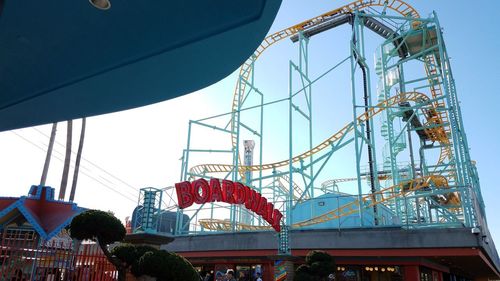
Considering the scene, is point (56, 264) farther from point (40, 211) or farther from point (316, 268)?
point (40, 211)

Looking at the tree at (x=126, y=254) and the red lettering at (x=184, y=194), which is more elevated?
the red lettering at (x=184, y=194)

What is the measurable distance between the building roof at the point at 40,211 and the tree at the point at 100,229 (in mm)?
7899

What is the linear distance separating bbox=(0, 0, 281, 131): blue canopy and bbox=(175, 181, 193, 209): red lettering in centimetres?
991

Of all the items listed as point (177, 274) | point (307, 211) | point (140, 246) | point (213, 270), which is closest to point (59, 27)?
point (177, 274)

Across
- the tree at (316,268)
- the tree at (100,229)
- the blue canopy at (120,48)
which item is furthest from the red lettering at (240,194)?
the blue canopy at (120,48)

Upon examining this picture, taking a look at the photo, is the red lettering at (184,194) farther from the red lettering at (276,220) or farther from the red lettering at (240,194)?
the red lettering at (276,220)

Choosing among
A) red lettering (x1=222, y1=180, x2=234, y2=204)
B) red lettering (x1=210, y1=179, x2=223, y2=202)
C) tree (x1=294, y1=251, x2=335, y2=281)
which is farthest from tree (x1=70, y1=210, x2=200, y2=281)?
red lettering (x1=222, y1=180, x2=234, y2=204)

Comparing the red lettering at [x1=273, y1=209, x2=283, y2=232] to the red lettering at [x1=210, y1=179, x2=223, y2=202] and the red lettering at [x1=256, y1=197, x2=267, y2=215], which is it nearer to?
the red lettering at [x1=256, y1=197, x2=267, y2=215]

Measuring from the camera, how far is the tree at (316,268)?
12227 mm

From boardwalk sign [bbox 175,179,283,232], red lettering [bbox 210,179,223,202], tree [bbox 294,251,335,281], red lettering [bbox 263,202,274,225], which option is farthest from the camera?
red lettering [bbox 263,202,274,225]

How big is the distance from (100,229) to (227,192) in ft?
21.8

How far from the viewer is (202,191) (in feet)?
46.3

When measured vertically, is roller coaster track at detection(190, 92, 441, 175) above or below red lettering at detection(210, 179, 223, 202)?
above

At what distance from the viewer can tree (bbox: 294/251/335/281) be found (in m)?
12.2
